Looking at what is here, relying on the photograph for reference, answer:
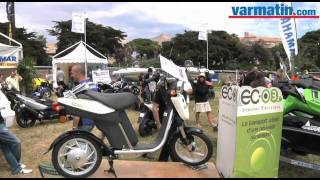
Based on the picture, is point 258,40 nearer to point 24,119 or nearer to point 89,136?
point 24,119

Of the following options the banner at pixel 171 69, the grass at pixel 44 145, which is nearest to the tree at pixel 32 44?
the grass at pixel 44 145

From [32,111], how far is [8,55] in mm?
5121

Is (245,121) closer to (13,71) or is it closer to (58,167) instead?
(58,167)

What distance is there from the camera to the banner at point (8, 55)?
1593 cm

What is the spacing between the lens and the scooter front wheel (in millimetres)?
5453


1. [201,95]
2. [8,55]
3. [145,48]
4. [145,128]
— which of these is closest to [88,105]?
[145,128]

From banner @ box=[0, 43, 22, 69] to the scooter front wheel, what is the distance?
37.5 ft

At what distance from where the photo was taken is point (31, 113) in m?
12.0

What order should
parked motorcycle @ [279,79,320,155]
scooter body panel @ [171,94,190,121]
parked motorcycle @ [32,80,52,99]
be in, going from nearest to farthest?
parked motorcycle @ [279,79,320,155], scooter body panel @ [171,94,190,121], parked motorcycle @ [32,80,52,99]

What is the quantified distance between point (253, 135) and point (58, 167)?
2.42 metres

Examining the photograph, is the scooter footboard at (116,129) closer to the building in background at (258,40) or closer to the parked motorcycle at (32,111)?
the parked motorcycle at (32,111)

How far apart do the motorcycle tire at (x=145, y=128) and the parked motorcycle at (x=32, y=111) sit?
2.88 metres

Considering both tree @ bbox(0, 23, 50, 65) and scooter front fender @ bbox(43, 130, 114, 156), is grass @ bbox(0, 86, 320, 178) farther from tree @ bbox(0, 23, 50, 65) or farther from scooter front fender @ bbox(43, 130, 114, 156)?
tree @ bbox(0, 23, 50, 65)

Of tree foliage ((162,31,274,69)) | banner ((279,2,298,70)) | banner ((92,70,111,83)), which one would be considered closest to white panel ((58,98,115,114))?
banner ((279,2,298,70))
